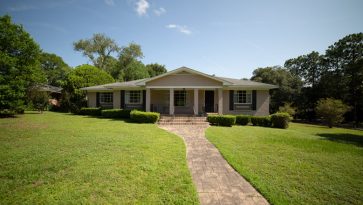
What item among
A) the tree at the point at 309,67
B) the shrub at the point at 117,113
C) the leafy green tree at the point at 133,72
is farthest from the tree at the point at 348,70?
the leafy green tree at the point at 133,72

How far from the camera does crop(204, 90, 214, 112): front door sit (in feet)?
60.3

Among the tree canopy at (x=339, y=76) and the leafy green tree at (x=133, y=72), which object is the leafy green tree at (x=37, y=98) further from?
the tree canopy at (x=339, y=76)

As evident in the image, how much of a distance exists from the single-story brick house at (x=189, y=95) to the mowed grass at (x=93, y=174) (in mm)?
9606

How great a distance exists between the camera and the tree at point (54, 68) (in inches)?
1785

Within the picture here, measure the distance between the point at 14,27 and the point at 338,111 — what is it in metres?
34.3

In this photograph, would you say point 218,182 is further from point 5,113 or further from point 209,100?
point 5,113

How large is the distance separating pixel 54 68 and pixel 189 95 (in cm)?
4889

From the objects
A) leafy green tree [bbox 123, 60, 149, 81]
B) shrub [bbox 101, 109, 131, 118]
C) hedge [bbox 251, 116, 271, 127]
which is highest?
leafy green tree [bbox 123, 60, 149, 81]

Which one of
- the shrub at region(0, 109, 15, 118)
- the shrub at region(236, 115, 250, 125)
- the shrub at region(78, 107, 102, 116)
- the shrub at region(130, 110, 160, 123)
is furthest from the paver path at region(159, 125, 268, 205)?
the shrub at region(0, 109, 15, 118)

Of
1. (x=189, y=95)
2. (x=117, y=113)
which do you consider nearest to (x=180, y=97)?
(x=189, y=95)

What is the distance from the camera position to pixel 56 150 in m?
6.21

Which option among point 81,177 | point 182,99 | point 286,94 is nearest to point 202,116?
point 182,99

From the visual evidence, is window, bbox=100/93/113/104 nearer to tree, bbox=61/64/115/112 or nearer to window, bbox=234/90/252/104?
tree, bbox=61/64/115/112

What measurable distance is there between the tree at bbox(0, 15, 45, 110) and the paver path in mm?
18428
